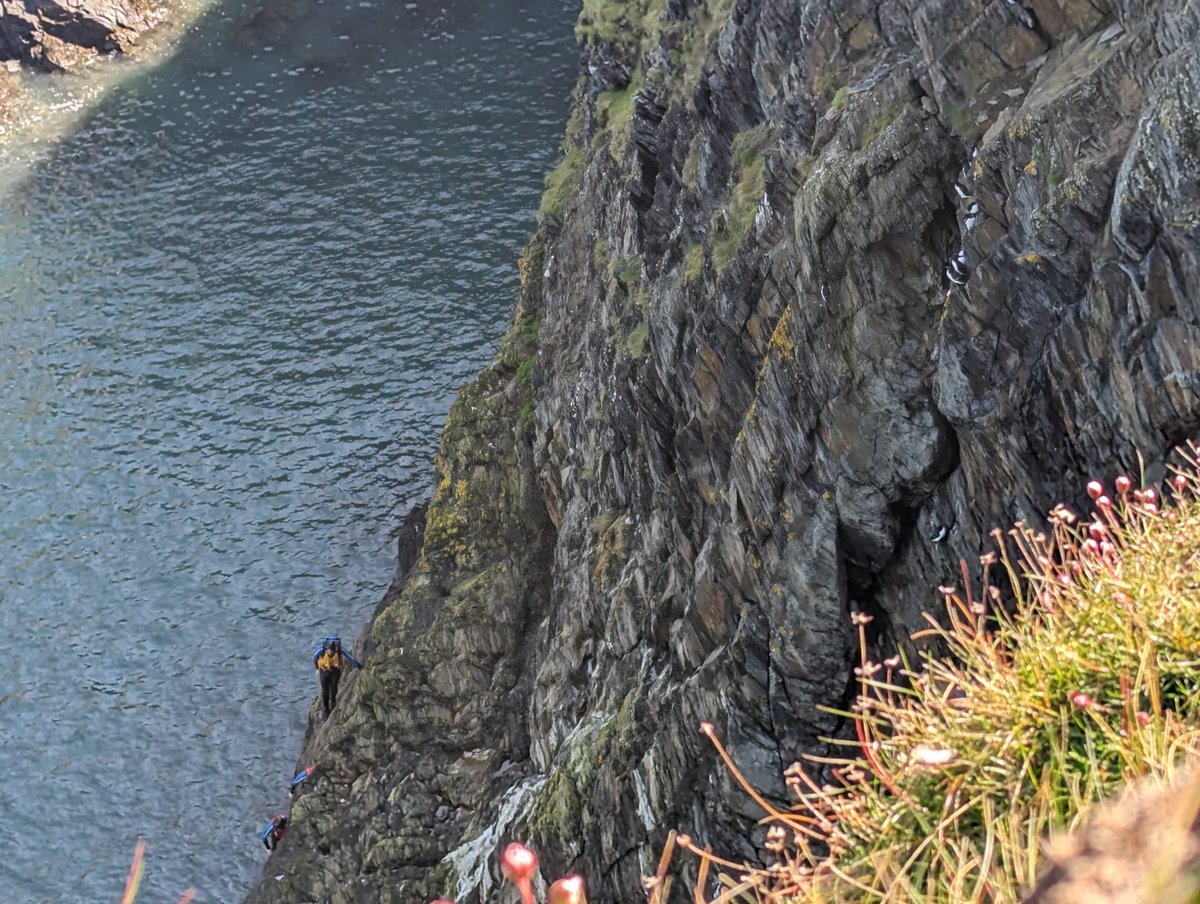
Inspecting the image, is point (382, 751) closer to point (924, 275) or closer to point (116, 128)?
point (924, 275)

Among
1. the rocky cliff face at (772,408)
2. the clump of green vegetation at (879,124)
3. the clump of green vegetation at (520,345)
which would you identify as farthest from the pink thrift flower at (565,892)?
the clump of green vegetation at (520,345)

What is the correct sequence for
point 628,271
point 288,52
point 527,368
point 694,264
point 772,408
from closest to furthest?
point 772,408 < point 694,264 < point 628,271 < point 527,368 < point 288,52

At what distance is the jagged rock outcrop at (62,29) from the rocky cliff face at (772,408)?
57.8 metres

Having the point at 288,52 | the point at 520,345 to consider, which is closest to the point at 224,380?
the point at 520,345

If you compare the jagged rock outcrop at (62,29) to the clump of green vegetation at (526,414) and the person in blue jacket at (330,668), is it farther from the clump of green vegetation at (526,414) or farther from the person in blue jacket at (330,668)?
the person in blue jacket at (330,668)

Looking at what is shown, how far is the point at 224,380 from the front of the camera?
154ft

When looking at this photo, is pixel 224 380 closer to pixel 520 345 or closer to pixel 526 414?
pixel 520 345

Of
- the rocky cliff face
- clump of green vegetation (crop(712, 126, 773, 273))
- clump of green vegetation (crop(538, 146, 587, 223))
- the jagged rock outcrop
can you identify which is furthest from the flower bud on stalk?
the jagged rock outcrop

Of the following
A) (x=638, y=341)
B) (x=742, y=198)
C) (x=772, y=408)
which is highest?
(x=742, y=198)

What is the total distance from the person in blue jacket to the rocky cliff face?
2770 mm

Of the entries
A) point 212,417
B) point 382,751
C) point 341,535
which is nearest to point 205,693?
point 341,535

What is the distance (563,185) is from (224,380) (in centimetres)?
1743

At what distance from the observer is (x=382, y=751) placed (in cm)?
2933

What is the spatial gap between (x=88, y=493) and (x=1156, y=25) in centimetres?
4094
